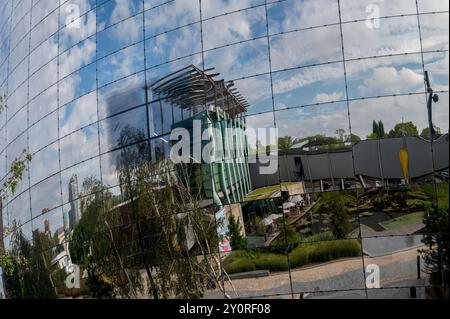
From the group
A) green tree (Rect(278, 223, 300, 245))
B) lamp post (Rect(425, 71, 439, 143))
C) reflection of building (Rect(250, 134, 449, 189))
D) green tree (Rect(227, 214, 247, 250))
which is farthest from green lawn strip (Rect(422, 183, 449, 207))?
green tree (Rect(227, 214, 247, 250))

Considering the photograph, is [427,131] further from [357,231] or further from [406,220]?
[357,231]

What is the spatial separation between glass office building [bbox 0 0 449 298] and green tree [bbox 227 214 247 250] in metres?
0.03

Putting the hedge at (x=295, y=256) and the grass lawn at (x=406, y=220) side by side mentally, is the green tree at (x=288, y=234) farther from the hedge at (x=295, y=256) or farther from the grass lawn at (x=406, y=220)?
the grass lawn at (x=406, y=220)

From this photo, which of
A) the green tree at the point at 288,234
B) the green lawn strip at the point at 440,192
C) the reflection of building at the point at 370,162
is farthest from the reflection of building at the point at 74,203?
the green lawn strip at the point at 440,192

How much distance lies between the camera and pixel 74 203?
14.7 metres

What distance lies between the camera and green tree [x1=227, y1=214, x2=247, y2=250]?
12375 mm

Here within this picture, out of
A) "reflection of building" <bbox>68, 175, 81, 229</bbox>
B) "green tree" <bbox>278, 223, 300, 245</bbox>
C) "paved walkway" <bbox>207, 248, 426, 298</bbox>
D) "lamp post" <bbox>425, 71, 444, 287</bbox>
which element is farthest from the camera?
"reflection of building" <bbox>68, 175, 81, 229</bbox>

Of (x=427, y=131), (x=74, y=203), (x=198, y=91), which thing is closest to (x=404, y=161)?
(x=427, y=131)

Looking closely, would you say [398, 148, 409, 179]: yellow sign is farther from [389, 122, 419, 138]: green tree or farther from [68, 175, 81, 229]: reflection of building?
[68, 175, 81, 229]: reflection of building

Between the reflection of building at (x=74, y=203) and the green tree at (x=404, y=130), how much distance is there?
7.39 meters

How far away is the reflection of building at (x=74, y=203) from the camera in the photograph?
48.0 feet

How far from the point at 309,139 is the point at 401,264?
2.93m

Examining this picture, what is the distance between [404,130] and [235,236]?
3.87 meters
